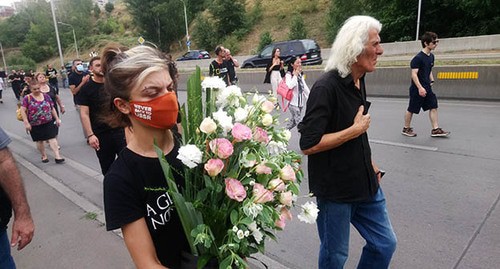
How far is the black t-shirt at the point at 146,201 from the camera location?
1.39 metres

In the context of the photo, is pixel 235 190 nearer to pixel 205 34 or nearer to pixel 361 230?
pixel 361 230

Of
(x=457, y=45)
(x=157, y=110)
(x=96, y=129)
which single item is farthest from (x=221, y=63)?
(x=457, y=45)

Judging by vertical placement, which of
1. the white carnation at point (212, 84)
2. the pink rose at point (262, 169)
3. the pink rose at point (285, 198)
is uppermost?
the white carnation at point (212, 84)

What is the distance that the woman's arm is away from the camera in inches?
53.9

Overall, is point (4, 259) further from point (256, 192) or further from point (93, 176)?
point (93, 176)

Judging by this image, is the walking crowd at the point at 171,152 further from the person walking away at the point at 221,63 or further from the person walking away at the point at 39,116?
the person walking away at the point at 221,63

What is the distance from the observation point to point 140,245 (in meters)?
1.38

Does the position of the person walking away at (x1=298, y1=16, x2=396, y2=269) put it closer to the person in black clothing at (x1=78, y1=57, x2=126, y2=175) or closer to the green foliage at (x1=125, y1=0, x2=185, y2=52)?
the person in black clothing at (x1=78, y1=57, x2=126, y2=175)

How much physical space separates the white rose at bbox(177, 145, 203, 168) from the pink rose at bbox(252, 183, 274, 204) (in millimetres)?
237

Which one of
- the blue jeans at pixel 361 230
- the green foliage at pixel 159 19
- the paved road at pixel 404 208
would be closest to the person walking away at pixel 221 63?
the paved road at pixel 404 208

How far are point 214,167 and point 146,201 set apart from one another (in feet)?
1.19

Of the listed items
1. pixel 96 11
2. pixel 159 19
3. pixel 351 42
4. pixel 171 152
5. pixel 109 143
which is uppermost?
pixel 96 11

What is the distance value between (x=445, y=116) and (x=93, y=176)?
745cm

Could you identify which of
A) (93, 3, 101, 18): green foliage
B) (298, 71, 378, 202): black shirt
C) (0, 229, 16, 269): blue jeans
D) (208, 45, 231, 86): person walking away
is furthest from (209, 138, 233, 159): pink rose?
(93, 3, 101, 18): green foliage
